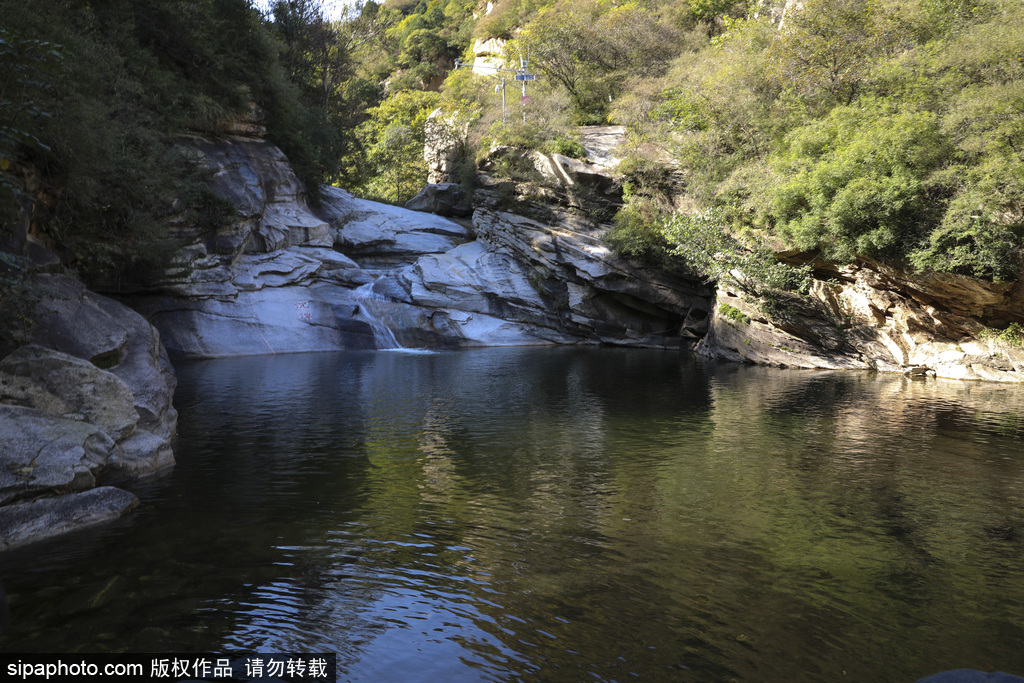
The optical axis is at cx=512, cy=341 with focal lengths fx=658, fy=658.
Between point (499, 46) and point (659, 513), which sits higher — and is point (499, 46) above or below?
above

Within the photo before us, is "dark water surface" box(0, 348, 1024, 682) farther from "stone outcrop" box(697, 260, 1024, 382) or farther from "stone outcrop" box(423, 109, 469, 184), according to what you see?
"stone outcrop" box(423, 109, 469, 184)

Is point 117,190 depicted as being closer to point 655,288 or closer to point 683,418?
point 683,418

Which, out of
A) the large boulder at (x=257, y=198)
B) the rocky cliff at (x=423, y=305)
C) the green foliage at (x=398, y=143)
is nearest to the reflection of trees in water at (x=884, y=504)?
the rocky cliff at (x=423, y=305)

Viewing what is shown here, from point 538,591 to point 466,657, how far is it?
151 cm

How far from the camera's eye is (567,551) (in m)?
8.88

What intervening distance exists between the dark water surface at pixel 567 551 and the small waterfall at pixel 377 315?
21.5m

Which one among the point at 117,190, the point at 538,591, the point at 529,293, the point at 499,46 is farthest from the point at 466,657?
the point at 499,46

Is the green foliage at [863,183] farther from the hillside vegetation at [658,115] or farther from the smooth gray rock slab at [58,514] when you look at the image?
the smooth gray rock slab at [58,514]

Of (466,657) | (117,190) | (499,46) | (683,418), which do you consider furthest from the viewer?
(499,46)

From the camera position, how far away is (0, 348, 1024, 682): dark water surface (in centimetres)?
655

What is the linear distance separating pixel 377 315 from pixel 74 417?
1111 inches

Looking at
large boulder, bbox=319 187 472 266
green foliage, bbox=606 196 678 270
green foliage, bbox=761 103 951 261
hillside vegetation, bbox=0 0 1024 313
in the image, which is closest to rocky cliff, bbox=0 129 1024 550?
large boulder, bbox=319 187 472 266

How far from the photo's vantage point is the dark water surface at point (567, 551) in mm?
6547

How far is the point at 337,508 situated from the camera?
1066 cm
